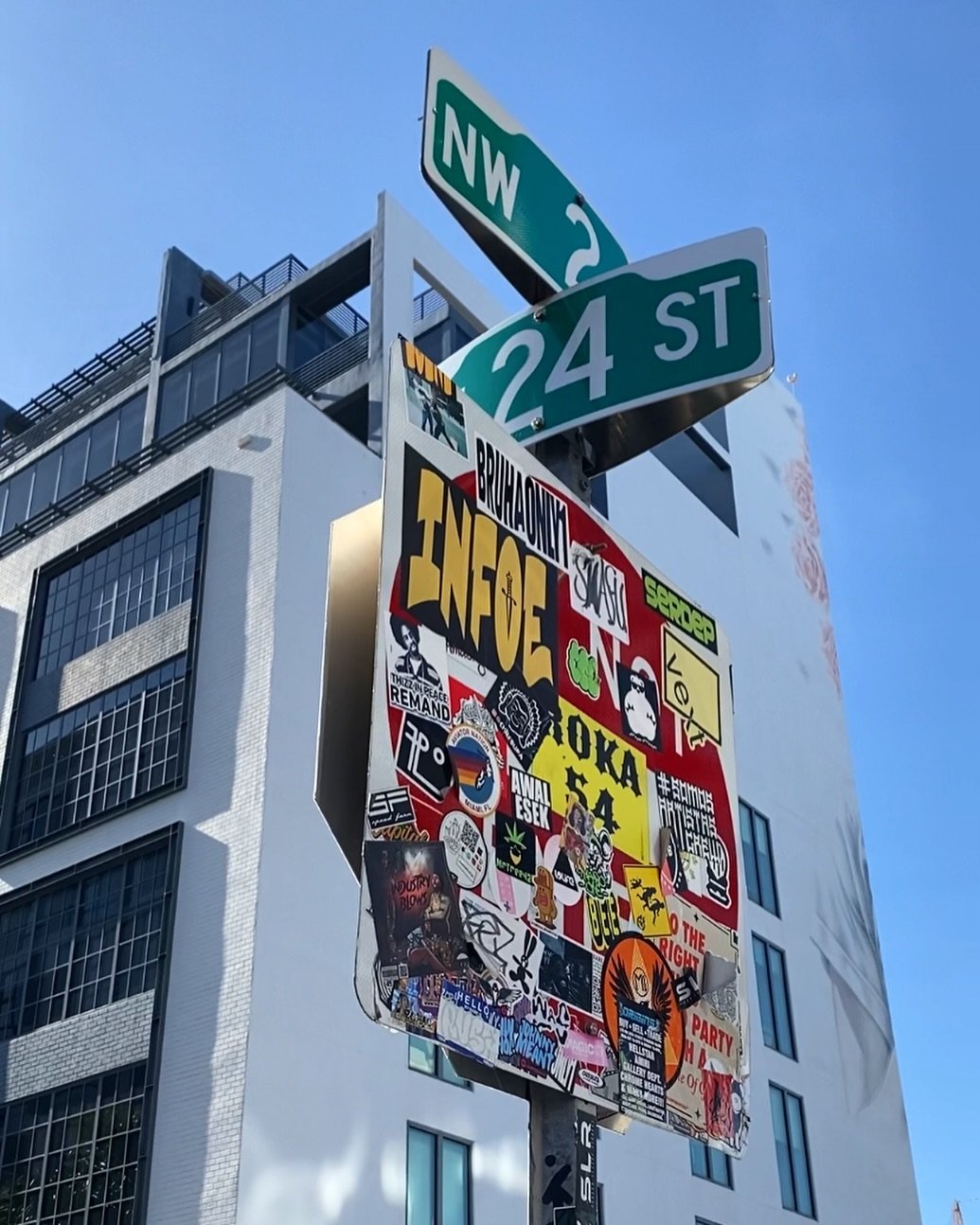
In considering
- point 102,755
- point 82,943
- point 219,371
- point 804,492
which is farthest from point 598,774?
point 804,492

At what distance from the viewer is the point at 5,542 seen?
115 feet

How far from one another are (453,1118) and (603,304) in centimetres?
1917

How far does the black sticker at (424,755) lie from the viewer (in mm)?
5668

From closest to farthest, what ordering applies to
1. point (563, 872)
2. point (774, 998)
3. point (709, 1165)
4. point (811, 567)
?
point (563, 872) → point (709, 1165) → point (774, 998) → point (811, 567)

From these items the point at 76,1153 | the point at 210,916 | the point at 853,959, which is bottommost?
the point at 76,1153

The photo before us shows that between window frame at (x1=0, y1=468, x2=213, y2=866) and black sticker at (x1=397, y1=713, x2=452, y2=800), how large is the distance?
67.7 ft

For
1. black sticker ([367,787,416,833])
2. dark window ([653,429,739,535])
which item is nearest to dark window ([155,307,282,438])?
dark window ([653,429,739,535])

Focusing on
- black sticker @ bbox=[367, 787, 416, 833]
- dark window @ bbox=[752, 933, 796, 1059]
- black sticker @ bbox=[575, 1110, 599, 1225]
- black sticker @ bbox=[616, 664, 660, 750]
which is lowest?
black sticker @ bbox=[575, 1110, 599, 1225]

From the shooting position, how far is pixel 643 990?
21.1ft

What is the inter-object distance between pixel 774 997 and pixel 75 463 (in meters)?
20.9

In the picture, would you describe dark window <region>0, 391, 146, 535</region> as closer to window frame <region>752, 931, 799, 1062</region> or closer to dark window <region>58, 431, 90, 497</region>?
dark window <region>58, 431, 90, 497</region>

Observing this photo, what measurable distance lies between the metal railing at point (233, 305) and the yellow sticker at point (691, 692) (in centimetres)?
2964

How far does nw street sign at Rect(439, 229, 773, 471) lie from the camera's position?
761 centimetres

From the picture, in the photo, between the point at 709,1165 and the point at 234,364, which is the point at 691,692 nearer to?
the point at 709,1165
